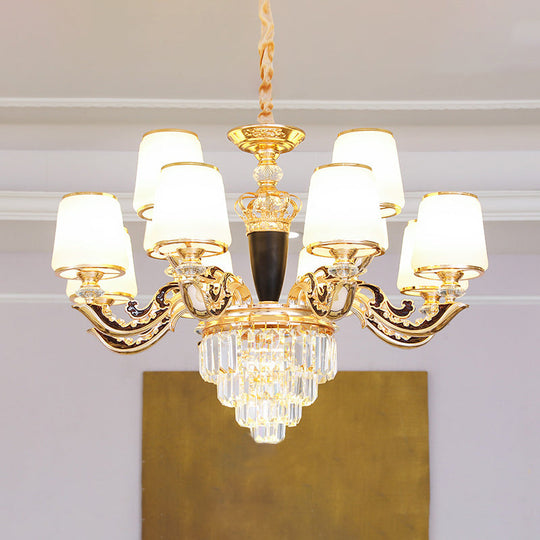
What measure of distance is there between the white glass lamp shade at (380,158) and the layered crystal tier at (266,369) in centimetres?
36

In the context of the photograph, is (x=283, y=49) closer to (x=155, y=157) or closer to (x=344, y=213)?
(x=155, y=157)

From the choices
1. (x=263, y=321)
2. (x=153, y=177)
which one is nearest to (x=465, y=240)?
(x=263, y=321)

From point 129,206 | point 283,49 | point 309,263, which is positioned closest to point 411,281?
point 309,263

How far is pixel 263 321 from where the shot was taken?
4.74 feet

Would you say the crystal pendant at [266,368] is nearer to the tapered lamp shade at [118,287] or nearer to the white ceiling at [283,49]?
the tapered lamp shade at [118,287]

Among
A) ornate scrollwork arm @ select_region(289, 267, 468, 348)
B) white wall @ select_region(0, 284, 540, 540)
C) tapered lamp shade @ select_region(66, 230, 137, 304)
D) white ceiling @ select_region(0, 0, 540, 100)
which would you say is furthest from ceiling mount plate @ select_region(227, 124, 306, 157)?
white wall @ select_region(0, 284, 540, 540)

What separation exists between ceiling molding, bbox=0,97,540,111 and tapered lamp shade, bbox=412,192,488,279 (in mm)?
1492

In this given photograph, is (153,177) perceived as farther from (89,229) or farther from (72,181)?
(72,181)

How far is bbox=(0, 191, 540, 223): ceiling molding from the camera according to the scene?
3160 millimetres

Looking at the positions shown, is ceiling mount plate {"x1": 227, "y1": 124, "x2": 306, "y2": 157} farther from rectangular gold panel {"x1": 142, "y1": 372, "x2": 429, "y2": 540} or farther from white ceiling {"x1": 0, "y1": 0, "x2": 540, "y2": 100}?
rectangular gold panel {"x1": 142, "y1": 372, "x2": 429, "y2": 540}

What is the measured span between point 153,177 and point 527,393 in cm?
250

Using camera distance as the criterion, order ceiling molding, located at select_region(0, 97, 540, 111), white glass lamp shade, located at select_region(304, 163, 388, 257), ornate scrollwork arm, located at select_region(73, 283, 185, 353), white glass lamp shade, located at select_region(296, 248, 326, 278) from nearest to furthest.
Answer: white glass lamp shade, located at select_region(304, 163, 388, 257) → ornate scrollwork arm, located at select_region(73, 283, 185, 353) → white glass lamp shade, located at select_region(296, 248, 326, 278) → ceiling molding, located at select_region(0, 97, 540, 111)

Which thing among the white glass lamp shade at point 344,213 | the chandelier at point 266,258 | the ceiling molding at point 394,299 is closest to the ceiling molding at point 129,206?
the ceiling molding at point 394,299

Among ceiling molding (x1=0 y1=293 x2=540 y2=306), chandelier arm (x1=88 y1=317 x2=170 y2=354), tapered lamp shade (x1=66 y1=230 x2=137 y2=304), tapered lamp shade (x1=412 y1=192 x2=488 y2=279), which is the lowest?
chandelier arm (x1=88 y1=317 x2=170 y2=354)
